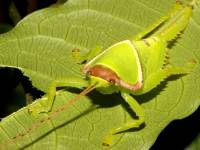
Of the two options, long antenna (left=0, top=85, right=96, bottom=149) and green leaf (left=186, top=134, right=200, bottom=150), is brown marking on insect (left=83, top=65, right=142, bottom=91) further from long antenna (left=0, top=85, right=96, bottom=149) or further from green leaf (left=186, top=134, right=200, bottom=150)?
green leaf (left=186, top=134, right=200, bottom=150)

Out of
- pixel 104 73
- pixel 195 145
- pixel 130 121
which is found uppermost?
pixel 104 73

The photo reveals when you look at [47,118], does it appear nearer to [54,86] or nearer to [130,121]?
[54,86]

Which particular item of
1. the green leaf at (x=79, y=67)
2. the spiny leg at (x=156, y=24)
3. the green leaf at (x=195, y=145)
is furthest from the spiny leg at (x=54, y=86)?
the green leaf at (x=195, y=145)

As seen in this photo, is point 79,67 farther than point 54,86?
Yes

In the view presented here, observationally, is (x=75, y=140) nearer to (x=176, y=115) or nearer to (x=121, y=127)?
(x=121, y=127)

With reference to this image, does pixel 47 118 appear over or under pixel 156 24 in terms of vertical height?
under

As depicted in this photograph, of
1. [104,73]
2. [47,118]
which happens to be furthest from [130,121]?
[47,118]

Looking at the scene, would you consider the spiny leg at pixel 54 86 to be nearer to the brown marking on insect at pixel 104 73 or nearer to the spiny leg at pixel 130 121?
the brown marking on insect at pixel 104 73
